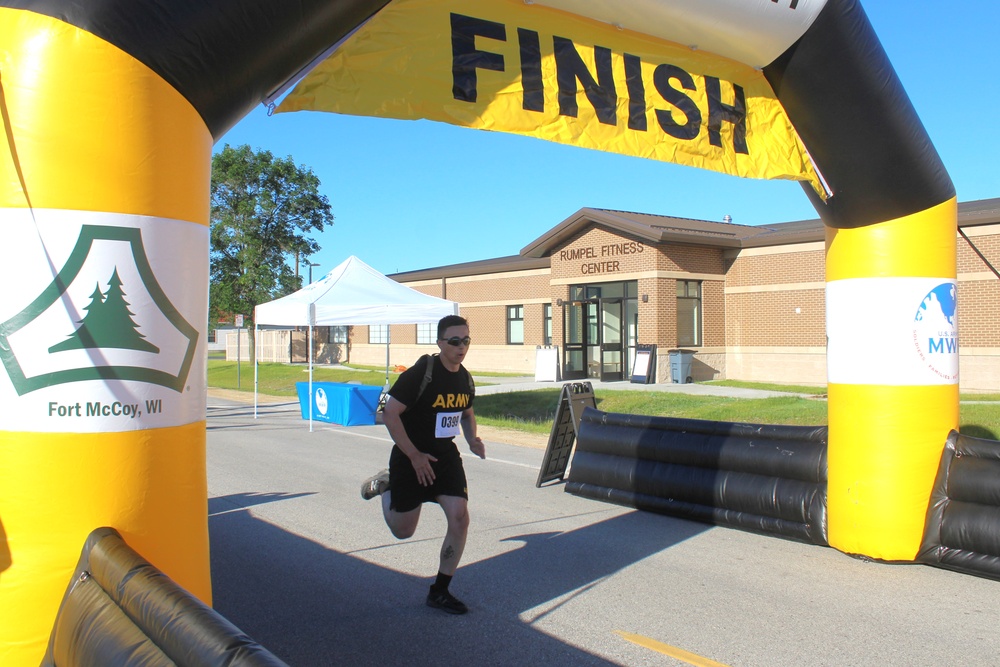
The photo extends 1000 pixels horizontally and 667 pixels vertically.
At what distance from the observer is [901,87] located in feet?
18.9

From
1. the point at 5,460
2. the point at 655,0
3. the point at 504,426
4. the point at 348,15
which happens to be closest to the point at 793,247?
the point at 504,426

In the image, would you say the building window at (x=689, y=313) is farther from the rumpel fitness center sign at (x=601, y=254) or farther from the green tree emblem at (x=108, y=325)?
the green tree emblem at (x=108, y=325)

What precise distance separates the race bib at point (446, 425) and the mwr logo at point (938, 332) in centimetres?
364

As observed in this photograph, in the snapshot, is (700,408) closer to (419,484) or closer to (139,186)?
(419,484)

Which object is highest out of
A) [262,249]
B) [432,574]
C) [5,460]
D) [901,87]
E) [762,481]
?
[262,249]

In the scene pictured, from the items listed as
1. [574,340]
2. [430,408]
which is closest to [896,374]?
[430,408]

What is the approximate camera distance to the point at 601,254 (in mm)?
25938

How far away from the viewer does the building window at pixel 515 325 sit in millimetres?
31688

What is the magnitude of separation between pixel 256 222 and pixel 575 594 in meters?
31.2

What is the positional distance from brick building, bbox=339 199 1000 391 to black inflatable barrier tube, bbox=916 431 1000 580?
52.5ft

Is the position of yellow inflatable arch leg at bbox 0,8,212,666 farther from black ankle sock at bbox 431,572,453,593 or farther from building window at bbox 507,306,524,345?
building window at bbox 507,306,524,345

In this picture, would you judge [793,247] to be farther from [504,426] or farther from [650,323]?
[504,426]

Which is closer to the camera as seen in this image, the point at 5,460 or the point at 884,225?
the point at 5,460

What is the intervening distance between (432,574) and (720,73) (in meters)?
4.49
